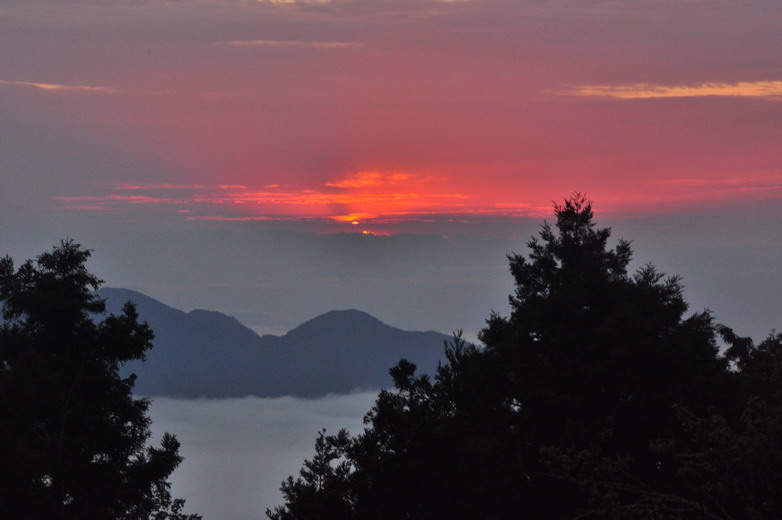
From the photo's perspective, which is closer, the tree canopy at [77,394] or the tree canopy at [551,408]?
the tree canopy at [551,408]

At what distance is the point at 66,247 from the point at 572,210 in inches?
737

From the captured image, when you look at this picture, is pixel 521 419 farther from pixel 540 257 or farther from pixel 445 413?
pixel 540 257

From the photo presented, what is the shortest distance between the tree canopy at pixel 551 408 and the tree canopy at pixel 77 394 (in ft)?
23.3

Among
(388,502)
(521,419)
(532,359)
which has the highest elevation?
(532,359)

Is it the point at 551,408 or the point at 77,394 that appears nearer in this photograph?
the point at 551,408

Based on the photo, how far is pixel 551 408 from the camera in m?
26.7

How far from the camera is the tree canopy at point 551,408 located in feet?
77.9

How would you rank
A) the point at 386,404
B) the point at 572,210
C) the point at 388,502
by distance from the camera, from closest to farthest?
the point at 388,502
the point at 386,404
the point at 572,210

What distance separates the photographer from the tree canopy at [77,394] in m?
27.1

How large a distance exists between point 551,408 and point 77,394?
15956 mm

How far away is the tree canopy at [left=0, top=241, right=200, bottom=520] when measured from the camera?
27.1 m

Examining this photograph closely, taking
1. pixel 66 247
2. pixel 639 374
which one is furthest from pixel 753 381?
pixel 66 247

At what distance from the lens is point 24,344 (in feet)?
99.7

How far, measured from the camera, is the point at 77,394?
30516 mm
